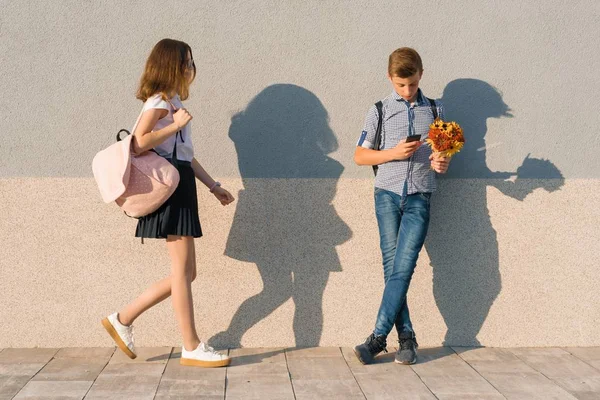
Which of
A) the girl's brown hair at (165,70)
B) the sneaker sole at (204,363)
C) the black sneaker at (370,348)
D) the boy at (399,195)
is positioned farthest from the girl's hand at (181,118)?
the black sneaker at (370,348)

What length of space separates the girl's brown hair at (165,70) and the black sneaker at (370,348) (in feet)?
6.31

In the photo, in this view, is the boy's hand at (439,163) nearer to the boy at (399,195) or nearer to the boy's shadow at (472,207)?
the boy at (399,195)

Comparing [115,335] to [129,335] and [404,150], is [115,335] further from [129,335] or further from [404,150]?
[404,150]

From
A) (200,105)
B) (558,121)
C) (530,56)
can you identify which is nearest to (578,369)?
(558,121)

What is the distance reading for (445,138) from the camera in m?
5.14

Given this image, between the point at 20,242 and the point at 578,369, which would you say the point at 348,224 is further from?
the point at 20,242

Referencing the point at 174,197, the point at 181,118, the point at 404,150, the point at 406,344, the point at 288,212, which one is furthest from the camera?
the point at 288,212

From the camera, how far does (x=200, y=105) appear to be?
18.6ft

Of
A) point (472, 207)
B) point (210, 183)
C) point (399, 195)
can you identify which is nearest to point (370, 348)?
point (399, 195)

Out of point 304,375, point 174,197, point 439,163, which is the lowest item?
point 304,375

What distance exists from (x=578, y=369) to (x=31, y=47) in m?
4.04

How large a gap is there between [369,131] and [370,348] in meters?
1.37

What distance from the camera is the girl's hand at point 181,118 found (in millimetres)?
4902

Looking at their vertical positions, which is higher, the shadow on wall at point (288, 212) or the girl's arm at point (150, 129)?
the girl's arm at point (150, 129)
